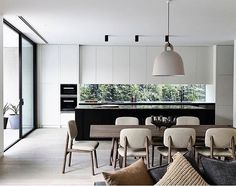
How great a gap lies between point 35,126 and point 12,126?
2.67 ft

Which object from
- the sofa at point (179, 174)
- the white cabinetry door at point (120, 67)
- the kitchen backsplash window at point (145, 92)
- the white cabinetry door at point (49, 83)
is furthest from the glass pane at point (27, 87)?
the sofa at point (179, 174)

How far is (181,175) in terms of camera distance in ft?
6.59

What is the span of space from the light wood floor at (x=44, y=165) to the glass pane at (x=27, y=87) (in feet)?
3.34

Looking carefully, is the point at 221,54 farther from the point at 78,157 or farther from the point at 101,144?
the point at 78,157

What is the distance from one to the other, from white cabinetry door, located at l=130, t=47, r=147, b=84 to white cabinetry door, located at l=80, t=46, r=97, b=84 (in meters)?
1.15

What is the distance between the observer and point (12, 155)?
5.64 meters

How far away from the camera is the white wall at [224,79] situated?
910 cm

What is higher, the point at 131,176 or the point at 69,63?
the point at 69,63

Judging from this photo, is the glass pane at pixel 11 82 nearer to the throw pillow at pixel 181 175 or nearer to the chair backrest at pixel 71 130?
the chair backrest at pixel 71 130

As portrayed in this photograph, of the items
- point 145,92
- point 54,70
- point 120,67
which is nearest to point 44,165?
point 54,70

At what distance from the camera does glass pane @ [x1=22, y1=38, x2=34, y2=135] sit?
782 centimetres

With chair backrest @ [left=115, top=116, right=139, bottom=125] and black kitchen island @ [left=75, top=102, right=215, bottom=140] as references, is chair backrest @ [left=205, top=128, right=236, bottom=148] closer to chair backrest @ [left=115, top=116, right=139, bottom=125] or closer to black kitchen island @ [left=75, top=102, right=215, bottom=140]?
chair backrest @ [left=115, top=116, right=139, bottom=125]

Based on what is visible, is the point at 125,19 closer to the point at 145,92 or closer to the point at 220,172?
the point at 220,172

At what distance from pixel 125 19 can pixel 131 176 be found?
4220 millimetres
